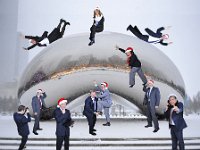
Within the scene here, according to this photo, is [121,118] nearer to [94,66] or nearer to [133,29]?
[94,66]

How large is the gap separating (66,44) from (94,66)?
0.69m

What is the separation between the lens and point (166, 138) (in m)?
4.46

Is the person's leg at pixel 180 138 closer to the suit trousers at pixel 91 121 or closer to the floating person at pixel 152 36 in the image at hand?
the suit trousers at pixel 91 121

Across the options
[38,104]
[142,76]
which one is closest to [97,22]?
[142,76]

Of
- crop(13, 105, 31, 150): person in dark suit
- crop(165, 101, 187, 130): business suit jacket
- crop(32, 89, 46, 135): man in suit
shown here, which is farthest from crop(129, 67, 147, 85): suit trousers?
crop(13, 105, 31, 150): person in dark suit

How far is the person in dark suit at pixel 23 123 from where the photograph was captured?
4.47m

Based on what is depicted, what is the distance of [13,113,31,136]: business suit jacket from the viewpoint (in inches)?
177

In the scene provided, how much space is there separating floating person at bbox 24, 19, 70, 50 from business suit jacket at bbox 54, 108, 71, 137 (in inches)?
63.5

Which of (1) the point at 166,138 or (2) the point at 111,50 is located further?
(2) the point at 111,50

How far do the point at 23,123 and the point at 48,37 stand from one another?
1678 mm

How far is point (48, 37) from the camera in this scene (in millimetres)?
5500

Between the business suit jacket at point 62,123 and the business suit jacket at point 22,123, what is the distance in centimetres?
52

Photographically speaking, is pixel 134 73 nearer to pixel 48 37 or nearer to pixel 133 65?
pixel 133 65

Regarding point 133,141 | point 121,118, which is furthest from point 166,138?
point 121,118
